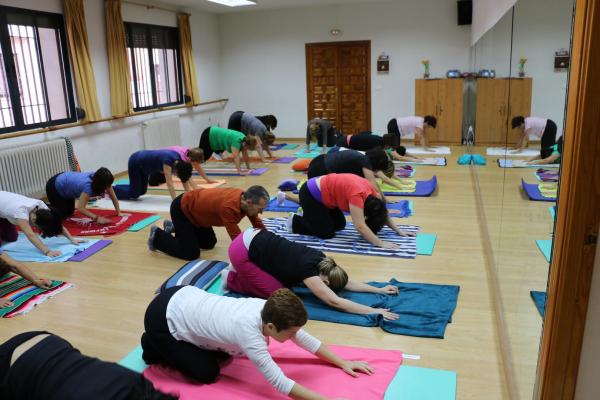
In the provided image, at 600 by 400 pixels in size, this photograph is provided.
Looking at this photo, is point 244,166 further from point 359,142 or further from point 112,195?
point 112,195

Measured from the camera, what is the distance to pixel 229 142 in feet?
25.3

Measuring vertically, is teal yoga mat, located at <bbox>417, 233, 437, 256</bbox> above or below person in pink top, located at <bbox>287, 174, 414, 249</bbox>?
below

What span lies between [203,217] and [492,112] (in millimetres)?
2758

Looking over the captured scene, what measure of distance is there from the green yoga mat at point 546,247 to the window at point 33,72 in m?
6.13

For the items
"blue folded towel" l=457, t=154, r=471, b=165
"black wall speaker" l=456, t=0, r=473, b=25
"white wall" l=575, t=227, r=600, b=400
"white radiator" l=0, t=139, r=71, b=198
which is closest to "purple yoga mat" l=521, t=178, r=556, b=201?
"white wall" l=575, t=227, r=600, b=400

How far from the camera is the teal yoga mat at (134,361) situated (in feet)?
8.88

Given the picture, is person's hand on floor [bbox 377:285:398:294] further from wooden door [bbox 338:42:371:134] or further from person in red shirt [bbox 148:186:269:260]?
wooden door [bbox 338:42:371:134]

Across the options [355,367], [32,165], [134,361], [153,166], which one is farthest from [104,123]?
[355,367]

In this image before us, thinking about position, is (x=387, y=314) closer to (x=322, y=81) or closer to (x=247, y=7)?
(x=322, y=81)

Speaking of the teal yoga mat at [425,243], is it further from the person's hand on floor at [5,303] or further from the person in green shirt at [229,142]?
the person in green shirt at [229,142]

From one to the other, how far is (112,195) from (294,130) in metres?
6.30

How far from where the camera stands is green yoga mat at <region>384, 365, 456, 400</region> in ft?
7.84

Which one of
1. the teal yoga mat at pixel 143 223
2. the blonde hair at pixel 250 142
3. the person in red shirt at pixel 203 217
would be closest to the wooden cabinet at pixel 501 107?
the person in red shirt at pixel 203 217

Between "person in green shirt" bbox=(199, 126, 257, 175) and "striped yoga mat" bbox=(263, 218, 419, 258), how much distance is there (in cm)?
276
